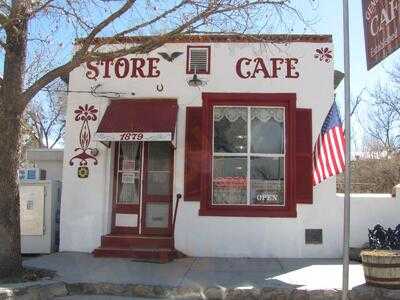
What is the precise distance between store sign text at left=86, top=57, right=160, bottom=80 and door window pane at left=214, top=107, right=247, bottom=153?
5.05 feet

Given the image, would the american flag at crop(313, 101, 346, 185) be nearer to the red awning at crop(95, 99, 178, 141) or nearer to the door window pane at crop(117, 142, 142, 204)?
the red awning at crop(95, 99, 178, 141)

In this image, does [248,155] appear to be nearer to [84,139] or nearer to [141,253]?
[141,253]

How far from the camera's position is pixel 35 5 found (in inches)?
383

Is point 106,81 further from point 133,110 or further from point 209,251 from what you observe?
point 209,251

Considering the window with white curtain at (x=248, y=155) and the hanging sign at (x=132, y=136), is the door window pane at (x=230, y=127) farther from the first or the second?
the hanging sign at (x=132, y=136)

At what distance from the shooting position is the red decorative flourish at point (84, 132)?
12.4 metres

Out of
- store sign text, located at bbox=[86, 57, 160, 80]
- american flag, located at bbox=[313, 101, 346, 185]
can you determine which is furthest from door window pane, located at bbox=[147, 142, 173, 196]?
american flag, located at bbox=[313, 101, 346, 185]

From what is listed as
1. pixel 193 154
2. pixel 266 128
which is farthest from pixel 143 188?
pixel 266 128

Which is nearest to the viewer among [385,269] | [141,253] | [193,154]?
[385,269]

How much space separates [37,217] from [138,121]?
2.85 metres

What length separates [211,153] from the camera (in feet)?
40.2

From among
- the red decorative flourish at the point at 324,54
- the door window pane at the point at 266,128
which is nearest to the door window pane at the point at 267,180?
the door window pane at the point at 266,128

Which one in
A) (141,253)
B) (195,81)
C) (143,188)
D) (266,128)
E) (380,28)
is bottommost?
(141,253)

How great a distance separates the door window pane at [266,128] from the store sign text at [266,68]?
701mm
